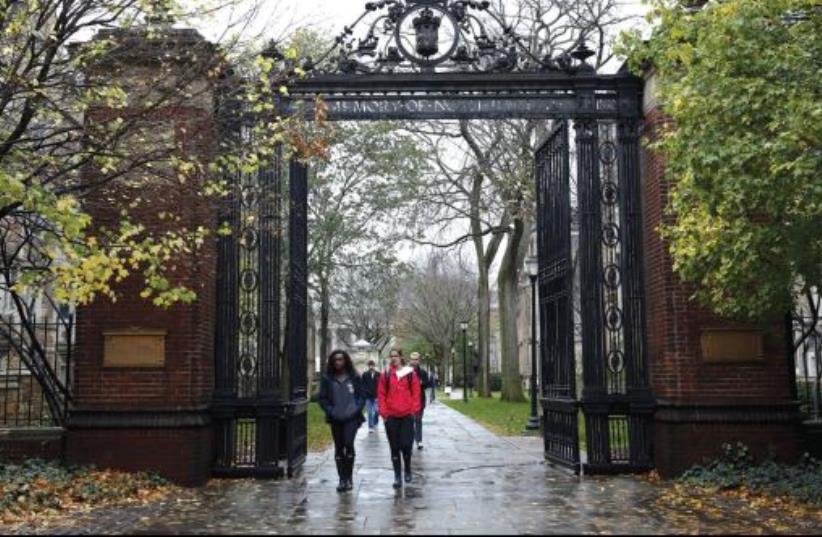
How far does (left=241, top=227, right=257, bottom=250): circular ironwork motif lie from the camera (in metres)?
12.4

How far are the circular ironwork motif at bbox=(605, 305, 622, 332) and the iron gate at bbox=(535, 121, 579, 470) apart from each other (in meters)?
0.49

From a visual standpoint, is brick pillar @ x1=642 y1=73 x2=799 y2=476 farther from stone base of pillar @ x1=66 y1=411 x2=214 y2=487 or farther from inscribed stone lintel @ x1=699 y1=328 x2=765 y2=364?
stone base of pillar @ x1=66 y1=411 x2=214 y2=487

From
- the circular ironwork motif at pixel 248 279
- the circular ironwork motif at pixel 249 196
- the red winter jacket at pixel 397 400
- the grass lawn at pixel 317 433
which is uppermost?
the circular ironwork motif at pixel 249 196

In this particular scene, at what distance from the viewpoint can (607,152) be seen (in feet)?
42.8

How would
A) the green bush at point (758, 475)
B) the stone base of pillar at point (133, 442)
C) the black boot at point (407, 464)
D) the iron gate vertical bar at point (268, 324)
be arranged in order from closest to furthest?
the green bush at point (758, 475)
the stone base of pillar at point (133, 442)
the black boot at point (407, 464)
the iron gate vertical bar at point (268, 324)

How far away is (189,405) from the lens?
454 inches

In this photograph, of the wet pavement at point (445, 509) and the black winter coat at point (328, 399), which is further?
the black winter coat at point (328, 399)

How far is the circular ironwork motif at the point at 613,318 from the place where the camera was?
498 inches

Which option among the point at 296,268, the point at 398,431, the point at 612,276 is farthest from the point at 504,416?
the point at 398,431

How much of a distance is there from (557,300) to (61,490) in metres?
7.24

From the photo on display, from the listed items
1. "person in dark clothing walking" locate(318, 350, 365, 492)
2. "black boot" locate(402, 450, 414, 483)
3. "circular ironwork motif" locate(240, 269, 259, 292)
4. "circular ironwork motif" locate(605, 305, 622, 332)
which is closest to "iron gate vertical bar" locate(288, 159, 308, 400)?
"circular ironwork motif" locate(240, 269, 259, 292)

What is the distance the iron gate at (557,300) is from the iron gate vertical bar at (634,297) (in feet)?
2.44

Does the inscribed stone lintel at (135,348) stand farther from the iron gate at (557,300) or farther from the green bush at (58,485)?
the iron gate at (557,300)

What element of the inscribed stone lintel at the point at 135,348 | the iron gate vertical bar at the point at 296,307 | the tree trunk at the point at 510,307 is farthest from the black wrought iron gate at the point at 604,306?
the tree trunk at the point at 510,307
